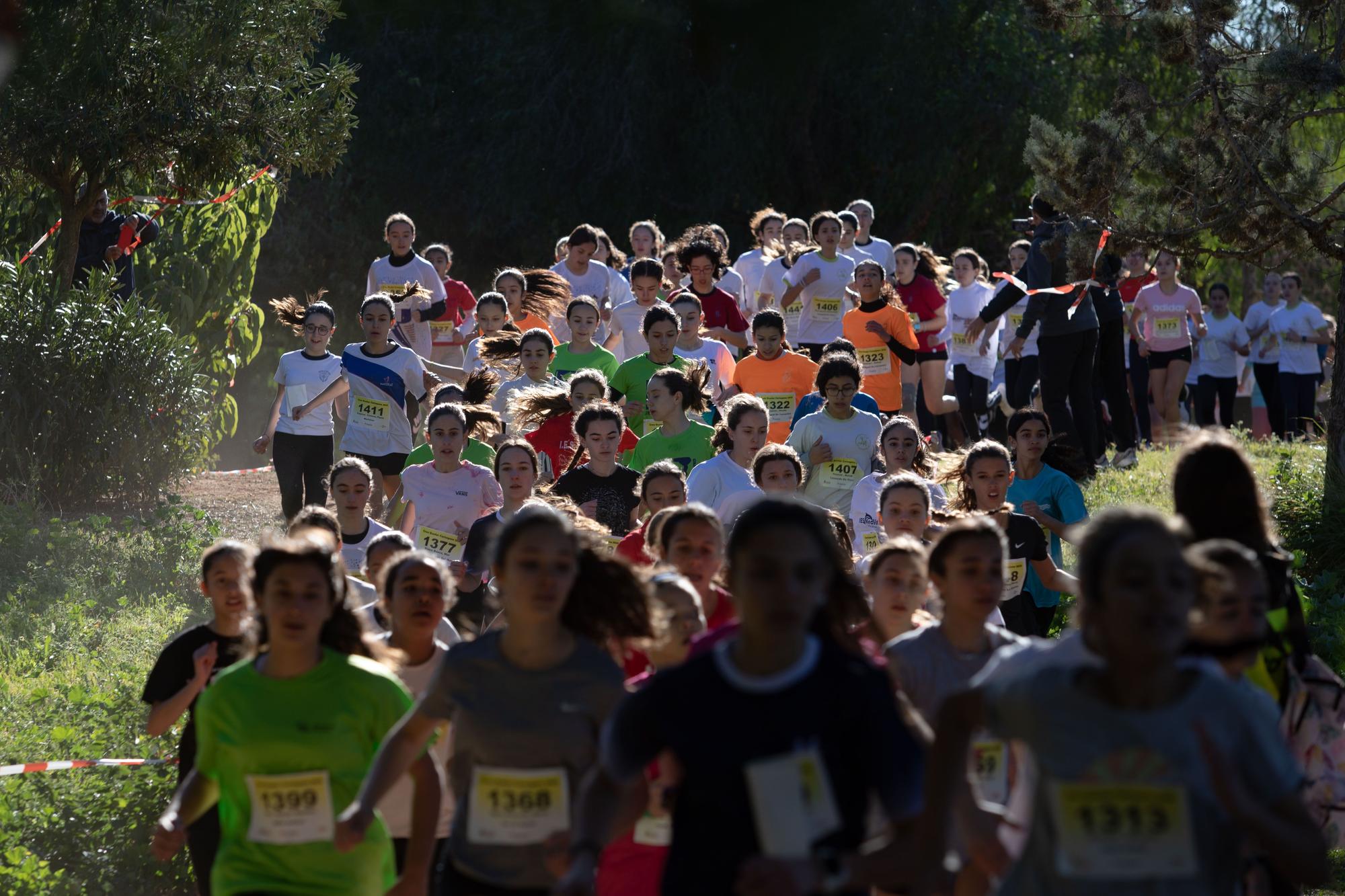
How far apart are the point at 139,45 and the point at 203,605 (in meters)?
4.26

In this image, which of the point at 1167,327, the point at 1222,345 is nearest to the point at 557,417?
the point at 1167,327

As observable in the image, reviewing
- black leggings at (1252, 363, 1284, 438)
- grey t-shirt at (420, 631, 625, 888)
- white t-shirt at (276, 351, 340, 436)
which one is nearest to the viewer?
grey t-shirt at (420, 631, 625, 888)

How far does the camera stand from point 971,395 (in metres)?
15.5

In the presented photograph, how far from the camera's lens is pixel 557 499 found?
304 inches

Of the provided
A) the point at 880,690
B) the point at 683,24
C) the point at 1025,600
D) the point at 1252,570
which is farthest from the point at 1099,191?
the point at 683,24

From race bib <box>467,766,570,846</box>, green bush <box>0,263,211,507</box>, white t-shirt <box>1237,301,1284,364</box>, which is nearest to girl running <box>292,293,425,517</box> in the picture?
green bush <box>0,263,211,507</box>

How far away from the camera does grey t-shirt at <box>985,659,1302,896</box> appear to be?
10.4ft

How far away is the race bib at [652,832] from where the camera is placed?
466cm

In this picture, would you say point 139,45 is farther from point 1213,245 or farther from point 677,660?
point 677,660

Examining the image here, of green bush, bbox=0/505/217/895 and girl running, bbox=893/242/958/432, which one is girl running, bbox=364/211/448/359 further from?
girl running, bbox=893/242/958/432

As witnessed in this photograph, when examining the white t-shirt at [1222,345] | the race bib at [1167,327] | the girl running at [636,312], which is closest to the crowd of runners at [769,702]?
the girl running at [636,312]

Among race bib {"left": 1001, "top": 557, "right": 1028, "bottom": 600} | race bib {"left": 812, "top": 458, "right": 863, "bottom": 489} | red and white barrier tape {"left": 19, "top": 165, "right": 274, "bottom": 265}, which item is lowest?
race bib {"left": 1001, "top": 557, "right": 1028, "bottom": 600}

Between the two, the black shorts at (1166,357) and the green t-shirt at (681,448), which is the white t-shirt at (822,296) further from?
the green t-shirt at (681,448)

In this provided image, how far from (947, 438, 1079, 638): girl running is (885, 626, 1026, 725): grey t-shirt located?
8.23ft
